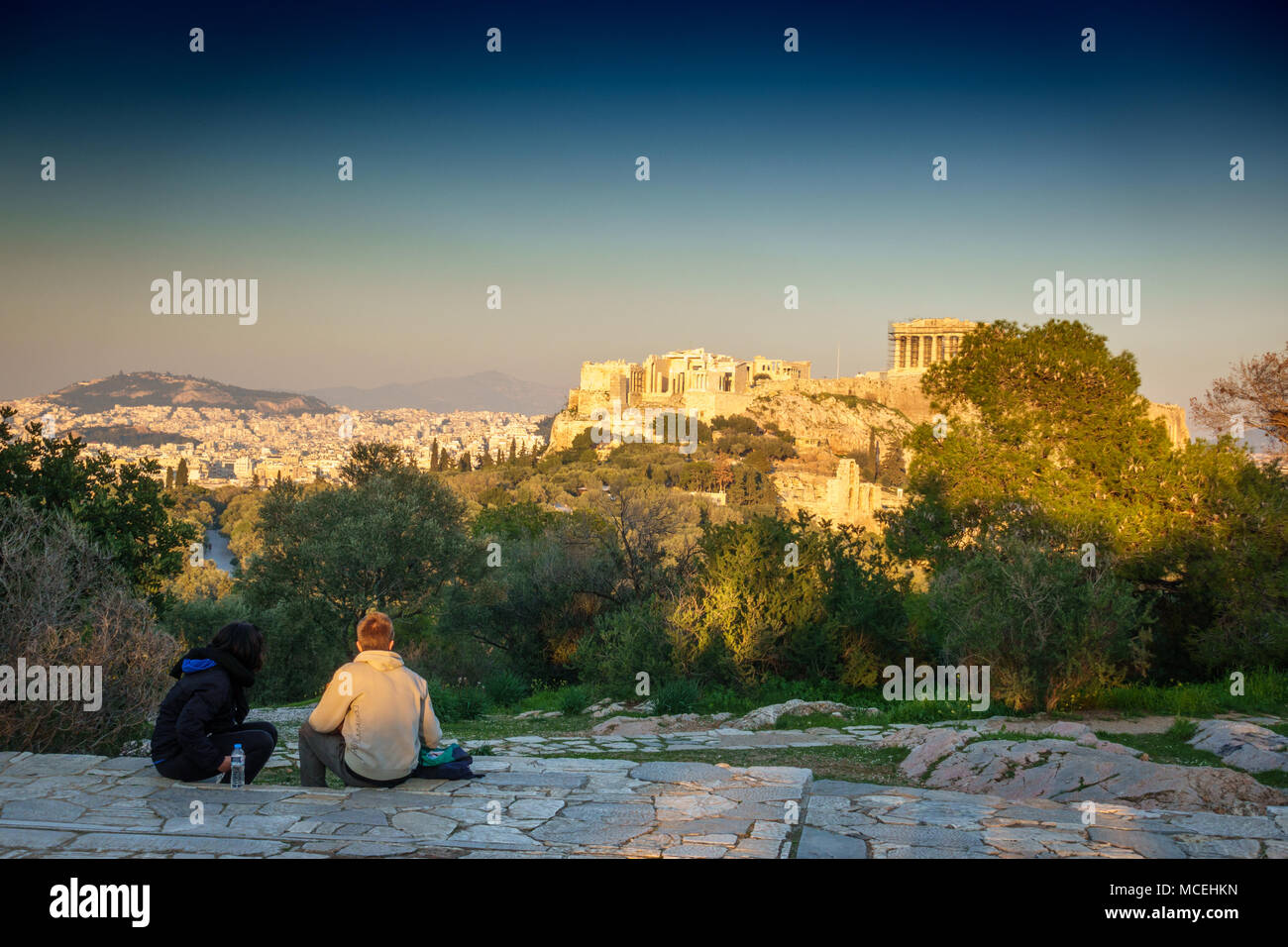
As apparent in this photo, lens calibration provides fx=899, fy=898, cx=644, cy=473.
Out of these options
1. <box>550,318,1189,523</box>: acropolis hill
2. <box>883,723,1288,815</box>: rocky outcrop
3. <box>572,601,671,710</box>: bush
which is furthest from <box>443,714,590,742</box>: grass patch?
<box>550,318,1189,523</box>: acropolis hill

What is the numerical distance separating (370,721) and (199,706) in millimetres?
978

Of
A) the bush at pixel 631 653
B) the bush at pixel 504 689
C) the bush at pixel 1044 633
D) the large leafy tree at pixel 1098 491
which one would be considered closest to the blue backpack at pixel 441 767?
the bush at pixel 1044 633

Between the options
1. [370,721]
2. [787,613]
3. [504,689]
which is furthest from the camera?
[504,689]

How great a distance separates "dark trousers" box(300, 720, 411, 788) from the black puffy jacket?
17.8 inches

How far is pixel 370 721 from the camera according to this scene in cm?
494

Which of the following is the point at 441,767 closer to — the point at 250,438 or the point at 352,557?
the point at 352,557

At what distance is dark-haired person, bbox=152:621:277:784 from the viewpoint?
4.96 m

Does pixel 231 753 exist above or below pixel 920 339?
below

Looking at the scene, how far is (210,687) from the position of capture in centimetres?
511

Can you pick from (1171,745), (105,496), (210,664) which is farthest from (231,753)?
(105,496)

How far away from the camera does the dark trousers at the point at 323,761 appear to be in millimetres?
5027

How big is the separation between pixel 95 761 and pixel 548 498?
46413mm
